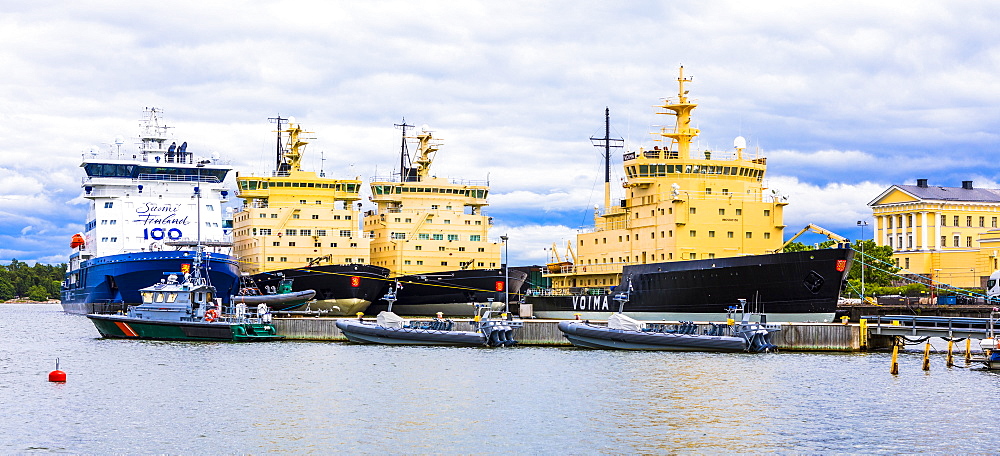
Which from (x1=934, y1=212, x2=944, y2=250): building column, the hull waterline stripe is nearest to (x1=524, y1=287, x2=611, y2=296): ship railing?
the hull waterline stripe

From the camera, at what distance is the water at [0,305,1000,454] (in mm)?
27969

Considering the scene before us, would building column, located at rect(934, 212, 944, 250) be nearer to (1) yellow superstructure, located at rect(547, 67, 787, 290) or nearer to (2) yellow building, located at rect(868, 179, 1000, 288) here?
(2) yellow building, located at rect(868, 179, 1000, 288)

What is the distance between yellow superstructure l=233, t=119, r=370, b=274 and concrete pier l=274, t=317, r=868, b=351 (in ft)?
A: 88.4

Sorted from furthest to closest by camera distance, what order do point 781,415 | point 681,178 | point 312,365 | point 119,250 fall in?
1. point 119,250
2. point 681,178
3. point 312,365
4. point 781,415

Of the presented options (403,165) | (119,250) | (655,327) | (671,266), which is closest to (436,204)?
(403,165)

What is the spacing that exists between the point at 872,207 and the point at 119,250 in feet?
252

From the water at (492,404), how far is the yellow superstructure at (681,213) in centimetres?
1654

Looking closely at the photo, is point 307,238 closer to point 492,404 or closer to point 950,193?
point 492,404

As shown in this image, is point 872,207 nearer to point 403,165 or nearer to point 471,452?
point 403,165

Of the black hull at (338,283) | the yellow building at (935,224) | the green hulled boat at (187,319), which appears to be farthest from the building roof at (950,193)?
the green hulled boat at (187,319)

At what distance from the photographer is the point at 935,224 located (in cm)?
11619

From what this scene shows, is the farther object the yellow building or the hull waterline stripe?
the yellow building

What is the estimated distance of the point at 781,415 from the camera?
32.0 meters

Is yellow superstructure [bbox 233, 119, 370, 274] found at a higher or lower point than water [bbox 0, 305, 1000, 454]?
higher
